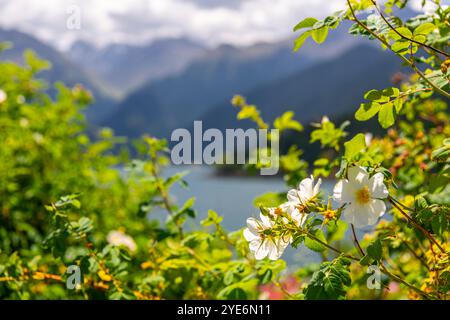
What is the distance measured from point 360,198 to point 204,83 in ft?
397

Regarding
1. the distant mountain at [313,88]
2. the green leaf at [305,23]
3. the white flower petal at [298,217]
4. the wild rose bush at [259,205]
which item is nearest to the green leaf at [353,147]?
the wild rose bush at [259,205]

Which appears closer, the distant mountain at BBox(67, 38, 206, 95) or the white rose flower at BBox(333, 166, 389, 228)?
the white rose flower at BBox(333, 166, 389, 228)

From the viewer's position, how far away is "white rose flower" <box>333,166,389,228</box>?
0.67 m

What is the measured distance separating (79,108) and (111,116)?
111 meters

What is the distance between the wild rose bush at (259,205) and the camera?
28.9 inches

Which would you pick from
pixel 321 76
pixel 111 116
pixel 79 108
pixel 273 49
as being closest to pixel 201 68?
pixel 273 49

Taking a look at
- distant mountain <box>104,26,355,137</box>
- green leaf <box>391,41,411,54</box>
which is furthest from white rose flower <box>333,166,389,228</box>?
distant mountain <box>104,26,355,137</box>

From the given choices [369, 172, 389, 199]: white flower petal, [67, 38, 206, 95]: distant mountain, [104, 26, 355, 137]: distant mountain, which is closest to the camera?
[369, 172, 389, 199]: white flower petal

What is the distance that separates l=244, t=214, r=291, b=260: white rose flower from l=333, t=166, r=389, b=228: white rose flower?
4.1 inches

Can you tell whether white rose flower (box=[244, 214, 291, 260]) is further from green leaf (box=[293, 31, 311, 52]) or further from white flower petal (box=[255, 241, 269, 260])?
green leaf (box=[293, 31, 311, 52])

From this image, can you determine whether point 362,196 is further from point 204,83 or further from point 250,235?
point 204,83

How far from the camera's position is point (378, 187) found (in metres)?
0.67

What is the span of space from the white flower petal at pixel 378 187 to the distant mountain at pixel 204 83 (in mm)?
93601

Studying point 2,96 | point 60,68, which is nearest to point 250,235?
point 2,96
